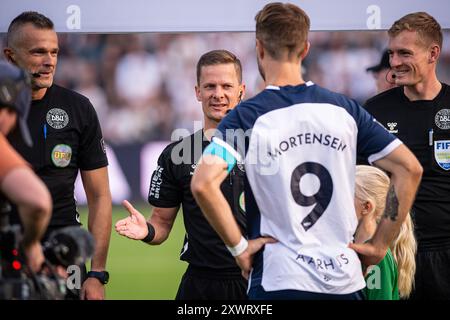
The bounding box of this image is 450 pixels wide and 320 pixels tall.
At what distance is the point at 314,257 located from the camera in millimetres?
3832

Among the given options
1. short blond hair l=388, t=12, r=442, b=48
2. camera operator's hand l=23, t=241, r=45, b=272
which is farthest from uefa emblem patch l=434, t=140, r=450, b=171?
camera operator's hand l=23, t=241, r=45, b=272

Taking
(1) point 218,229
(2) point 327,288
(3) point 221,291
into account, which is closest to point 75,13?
(3) point 221,291

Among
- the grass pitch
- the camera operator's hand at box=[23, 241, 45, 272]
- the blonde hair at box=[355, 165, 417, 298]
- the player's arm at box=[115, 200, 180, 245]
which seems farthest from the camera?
the grass pitch

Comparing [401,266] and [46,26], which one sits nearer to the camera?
[401,266]

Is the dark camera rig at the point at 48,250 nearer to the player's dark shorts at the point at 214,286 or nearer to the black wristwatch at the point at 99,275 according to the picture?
the black wristwatch at the point at 99,275

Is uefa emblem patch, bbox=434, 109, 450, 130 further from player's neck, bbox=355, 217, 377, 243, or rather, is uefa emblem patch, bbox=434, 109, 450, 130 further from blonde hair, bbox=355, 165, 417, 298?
player's neck, bbox=355, 217, 377, 243

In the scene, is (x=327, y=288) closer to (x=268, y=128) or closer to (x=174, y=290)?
(x=268, y=128)

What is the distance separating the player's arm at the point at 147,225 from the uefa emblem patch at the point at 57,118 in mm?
636

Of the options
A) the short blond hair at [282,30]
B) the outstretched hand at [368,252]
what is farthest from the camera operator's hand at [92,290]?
the short blond hair at [282,30]

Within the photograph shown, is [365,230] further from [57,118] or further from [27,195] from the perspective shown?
[27,195]

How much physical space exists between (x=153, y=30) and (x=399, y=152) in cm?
245

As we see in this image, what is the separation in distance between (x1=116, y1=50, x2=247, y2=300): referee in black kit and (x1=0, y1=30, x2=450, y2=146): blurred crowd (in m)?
4.55

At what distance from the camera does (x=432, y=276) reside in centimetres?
537

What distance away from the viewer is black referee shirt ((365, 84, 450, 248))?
5418 mm
